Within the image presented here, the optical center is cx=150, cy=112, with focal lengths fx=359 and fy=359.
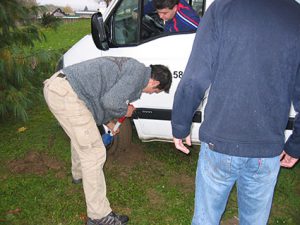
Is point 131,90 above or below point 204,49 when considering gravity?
below

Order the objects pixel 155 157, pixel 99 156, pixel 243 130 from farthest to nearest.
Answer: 1. pixel 155 157
2. pixel 99 156
3. pixel 243 130

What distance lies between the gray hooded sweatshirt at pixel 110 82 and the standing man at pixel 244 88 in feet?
2.89

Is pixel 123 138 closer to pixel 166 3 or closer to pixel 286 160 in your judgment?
pixel 166 3

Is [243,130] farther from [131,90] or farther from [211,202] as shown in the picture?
[131,90]

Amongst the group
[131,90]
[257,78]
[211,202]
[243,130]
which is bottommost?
[211,202]

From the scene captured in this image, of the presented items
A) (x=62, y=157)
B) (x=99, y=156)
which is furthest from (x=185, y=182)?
(x=62, y=157)

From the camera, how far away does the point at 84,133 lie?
298 cm

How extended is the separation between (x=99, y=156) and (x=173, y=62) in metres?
1.24

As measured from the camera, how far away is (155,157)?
180 inches

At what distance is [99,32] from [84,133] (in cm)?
120

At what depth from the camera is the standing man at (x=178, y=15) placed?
12.1 feet

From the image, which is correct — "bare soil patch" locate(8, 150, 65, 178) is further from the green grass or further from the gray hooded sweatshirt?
the gray hooded sweatshirt

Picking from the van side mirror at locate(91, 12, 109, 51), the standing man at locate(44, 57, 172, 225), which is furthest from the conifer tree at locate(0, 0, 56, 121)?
the standing man at locate(44, 57, 172, 225)

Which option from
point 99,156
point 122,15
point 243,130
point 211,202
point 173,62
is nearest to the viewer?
point 243,130
